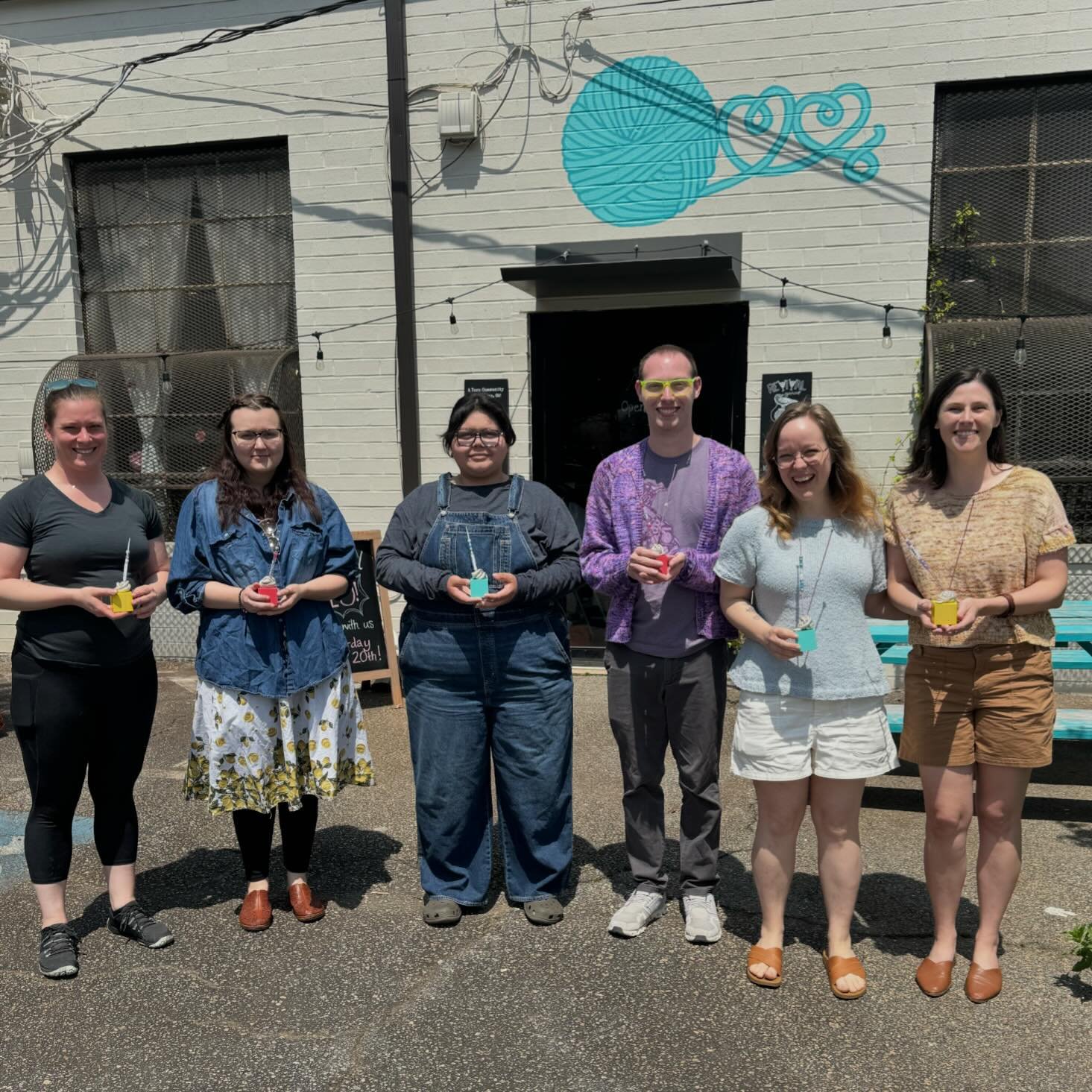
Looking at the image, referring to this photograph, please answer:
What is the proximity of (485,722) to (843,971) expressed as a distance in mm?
1410

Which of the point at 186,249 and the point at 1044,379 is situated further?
the point at 186,249

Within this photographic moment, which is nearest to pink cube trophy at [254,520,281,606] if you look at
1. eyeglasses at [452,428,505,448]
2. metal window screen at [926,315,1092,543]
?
eyeglasses at [452,428,505,448]

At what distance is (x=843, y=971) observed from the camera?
111 inches

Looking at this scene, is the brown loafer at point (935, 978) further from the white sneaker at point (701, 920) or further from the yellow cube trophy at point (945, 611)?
the yellow cube trophy at point (945, 611)

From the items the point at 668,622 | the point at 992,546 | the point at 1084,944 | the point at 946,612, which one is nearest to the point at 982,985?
the point at 1084,944

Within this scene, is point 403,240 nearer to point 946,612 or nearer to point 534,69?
point 534,69

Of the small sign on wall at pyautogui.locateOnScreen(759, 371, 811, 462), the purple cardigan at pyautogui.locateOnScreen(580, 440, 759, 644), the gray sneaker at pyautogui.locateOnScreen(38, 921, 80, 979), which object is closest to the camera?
the gray sneaker at pyautogui.locateOnScreen(38, 921, 80, 979)

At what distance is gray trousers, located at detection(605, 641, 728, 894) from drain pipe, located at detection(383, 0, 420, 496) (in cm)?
328

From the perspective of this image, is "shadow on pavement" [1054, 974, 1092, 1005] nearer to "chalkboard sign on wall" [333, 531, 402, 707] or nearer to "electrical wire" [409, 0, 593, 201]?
"chalkboard sign on wall" [333, 531, 402, 707]

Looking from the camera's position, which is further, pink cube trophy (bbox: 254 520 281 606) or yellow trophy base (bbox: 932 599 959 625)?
pink cube trophy (bbox: 254 520 281 606)

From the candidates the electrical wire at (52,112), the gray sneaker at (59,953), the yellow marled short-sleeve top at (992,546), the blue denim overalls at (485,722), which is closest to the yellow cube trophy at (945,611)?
the yellow marled short-sleeve top at (992,546)

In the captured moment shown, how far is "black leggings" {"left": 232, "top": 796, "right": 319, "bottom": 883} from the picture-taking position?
3.32 metres

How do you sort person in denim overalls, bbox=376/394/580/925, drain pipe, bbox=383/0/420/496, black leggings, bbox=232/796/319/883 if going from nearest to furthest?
person in denim overalls, bbox=376/394/580/925 → black leggings, bbox=232/796/319/883 → drain pipe, bbox=383/0/420/496

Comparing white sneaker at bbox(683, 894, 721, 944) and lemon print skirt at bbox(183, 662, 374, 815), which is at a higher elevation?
lemon print skirt at bbox(183, 662, 374, 815)
